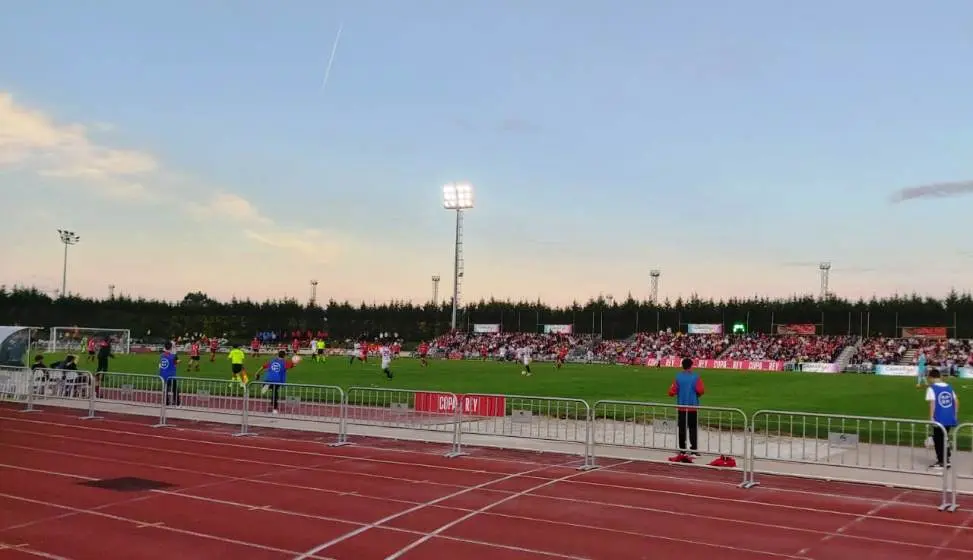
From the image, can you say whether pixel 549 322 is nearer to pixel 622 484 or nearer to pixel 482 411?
pixel 482 411

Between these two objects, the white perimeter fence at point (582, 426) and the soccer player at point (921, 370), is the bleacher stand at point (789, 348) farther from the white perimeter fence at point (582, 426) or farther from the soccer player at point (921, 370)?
the white perimeter fence at point (582, 426)

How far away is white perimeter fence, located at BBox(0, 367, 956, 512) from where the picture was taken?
12789 mm

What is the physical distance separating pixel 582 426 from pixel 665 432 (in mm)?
4642

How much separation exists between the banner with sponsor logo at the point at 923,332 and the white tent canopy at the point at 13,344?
66.9 m

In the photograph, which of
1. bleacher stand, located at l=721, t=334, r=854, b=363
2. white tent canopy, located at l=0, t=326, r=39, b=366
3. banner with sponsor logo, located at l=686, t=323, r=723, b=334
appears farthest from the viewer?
banner with sponsor logo, located at l=686, t=323, r=723, b=334

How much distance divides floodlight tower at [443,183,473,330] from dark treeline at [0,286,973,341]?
52.1ft

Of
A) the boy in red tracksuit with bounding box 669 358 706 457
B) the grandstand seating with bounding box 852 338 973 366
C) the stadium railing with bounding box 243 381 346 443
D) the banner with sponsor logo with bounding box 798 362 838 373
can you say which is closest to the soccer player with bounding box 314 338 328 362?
the stadium railing with bounding box 243 381 346 443

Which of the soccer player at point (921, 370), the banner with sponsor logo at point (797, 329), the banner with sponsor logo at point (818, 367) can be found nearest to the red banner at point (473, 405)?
the soccer player at point (921, 370)

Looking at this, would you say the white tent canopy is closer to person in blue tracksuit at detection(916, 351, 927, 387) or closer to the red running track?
the red running track

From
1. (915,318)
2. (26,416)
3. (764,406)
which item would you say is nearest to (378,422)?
(26,416)

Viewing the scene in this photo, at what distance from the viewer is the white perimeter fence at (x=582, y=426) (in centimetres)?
1279

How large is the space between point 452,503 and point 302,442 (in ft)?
22.2

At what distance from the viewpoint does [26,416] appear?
20484 mm

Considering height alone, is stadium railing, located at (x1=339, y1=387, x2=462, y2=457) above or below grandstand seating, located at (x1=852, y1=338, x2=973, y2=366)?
below
